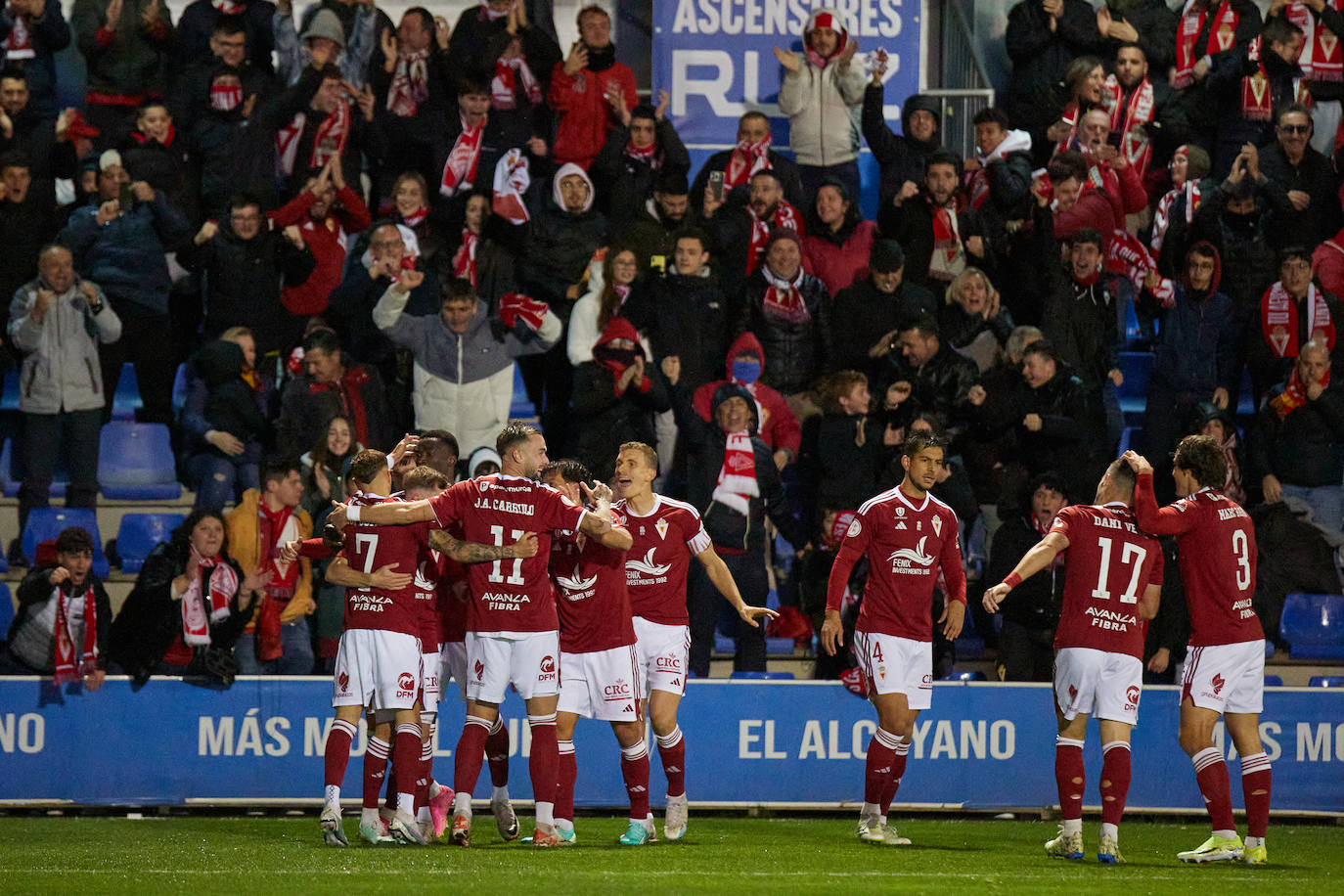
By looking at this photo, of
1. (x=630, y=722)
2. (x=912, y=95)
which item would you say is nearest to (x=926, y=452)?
(x=630, y=722)

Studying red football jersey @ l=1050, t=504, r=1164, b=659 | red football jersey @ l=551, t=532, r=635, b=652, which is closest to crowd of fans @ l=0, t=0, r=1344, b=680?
red football jersey @ l=1050, t=504, r=1164, b=659

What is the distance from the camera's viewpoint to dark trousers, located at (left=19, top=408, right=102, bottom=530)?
1458 centimetres

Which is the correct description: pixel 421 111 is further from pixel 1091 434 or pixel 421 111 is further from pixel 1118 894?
pixel 1118 894

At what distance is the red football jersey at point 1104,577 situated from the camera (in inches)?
395

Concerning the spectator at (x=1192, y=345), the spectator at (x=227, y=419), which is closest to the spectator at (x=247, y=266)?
the spectator at (x=227, y=419)

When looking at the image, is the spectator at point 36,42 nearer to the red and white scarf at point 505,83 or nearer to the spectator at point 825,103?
the red and white scarf at point 505,83

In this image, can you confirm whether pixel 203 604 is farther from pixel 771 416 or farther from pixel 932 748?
pixel 932 748

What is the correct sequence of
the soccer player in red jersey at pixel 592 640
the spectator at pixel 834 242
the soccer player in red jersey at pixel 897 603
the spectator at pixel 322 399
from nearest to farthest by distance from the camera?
the soccer player in red jersey at pixel 592 640 < the soccer player in red jersey at pixel 897 603 < the spectator at pixel 322 399 < the spectator at pixel 834 242

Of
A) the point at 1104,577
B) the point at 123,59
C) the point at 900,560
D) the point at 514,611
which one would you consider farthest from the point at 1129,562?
the point at 123,59

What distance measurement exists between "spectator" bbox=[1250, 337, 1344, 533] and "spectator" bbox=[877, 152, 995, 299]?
9.13 ft

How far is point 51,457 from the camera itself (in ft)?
48.1

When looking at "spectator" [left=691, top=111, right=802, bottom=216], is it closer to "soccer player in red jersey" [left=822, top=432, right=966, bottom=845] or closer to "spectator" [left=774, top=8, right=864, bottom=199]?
"spectator" [left=774, top=8, right=864, bottom=199]

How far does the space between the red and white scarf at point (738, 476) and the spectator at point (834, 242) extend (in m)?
2.49

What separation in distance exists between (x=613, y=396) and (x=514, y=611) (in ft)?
15.2
